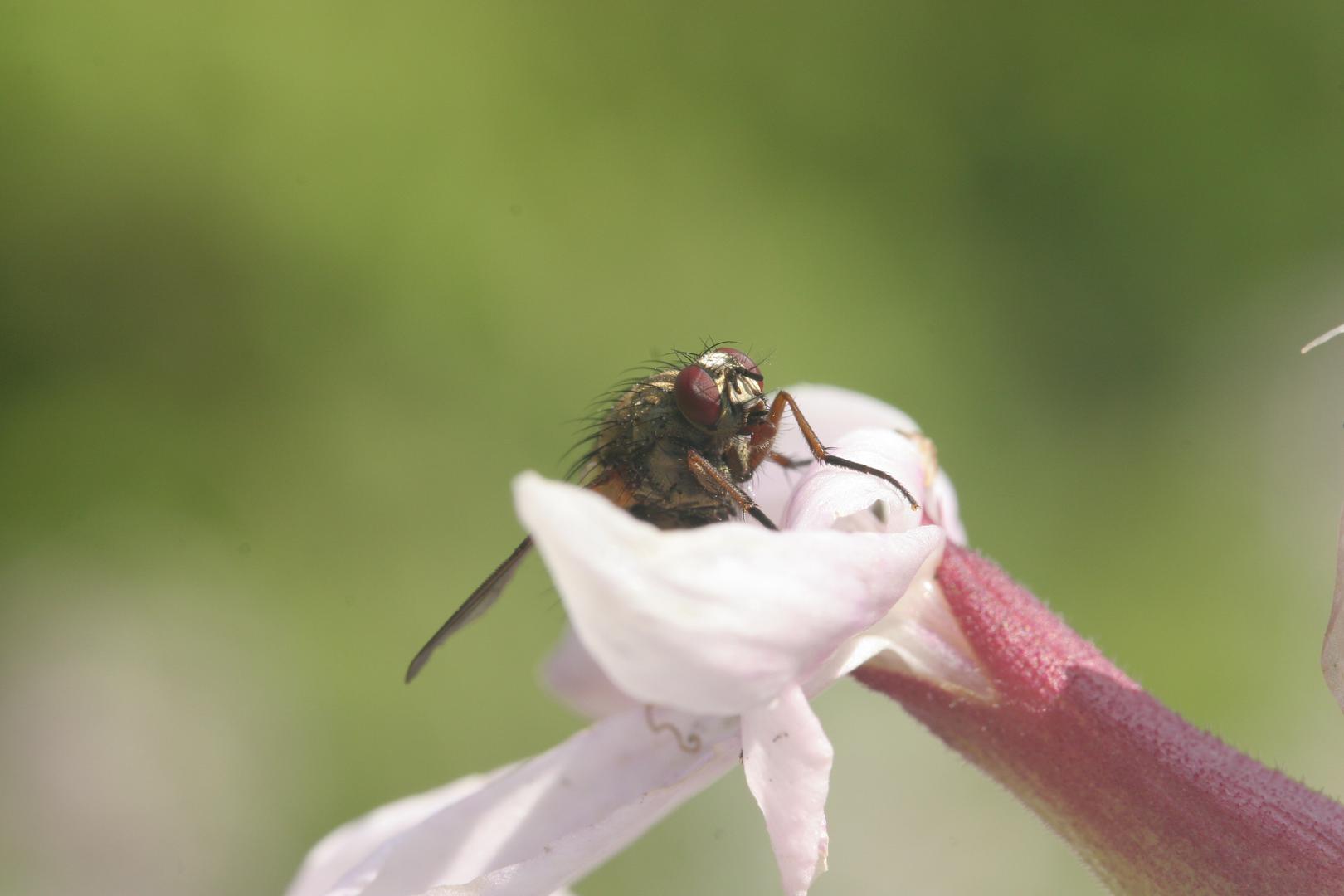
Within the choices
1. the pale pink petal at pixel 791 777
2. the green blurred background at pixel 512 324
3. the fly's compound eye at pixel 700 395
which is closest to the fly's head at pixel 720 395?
the fly's compound eye at pixel 700 395

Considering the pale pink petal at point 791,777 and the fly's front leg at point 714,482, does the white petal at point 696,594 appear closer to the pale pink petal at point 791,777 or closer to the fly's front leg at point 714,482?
the pale pink petal at point 791,777

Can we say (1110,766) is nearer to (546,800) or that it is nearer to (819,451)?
(819,451)

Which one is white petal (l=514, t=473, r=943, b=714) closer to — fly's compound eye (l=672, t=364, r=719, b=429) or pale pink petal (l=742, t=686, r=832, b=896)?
pale pink petal (l=742, t=686, r=832, b=896)

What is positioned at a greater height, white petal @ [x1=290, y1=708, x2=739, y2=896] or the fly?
the fly

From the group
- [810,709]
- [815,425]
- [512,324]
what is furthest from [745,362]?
[512,324]

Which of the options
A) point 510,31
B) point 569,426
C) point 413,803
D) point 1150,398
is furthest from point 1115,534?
point 413,803

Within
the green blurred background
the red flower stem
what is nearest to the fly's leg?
the red flower stem

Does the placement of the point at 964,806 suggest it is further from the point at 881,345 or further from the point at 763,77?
the point at 763,77
